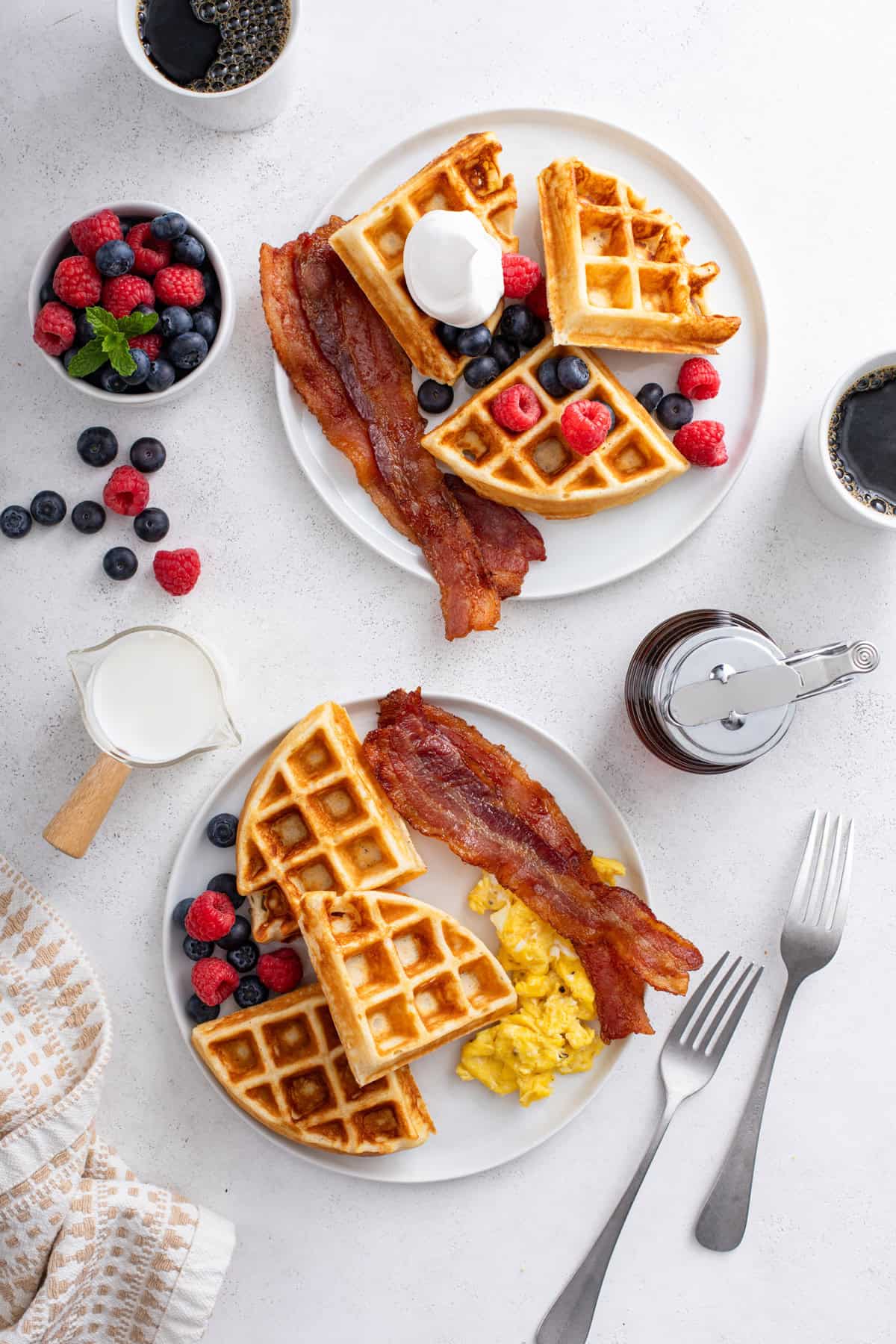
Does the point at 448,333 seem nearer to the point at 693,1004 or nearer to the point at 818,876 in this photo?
the point at 818,876

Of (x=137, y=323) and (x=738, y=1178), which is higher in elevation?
(x=137, y=323)

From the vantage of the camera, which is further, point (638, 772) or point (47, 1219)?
point (638, 772)

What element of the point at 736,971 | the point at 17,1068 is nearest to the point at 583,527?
the point at 736,971

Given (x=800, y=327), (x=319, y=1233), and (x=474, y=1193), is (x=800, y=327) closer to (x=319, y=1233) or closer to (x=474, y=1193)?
(x=474, y=1193)

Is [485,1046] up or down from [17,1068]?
down

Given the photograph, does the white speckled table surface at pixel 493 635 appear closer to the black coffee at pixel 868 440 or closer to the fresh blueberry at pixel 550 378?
the black coffee at pixel 868 440

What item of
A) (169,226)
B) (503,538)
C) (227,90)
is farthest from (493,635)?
(227,90)
